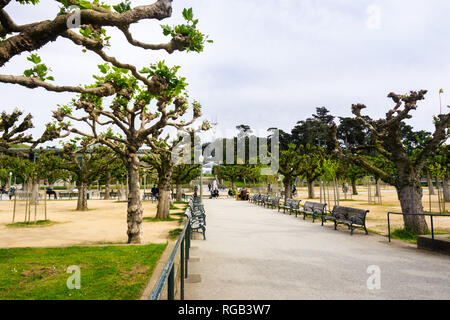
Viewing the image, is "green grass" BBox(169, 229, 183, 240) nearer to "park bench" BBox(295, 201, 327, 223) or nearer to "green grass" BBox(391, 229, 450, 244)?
"park bench" BBox(295, 201, 327, 223)

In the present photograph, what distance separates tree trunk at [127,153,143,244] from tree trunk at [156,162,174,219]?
5647 mm

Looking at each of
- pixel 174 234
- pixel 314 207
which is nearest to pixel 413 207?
pixel 314 207

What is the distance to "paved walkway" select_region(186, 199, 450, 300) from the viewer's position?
4465mm

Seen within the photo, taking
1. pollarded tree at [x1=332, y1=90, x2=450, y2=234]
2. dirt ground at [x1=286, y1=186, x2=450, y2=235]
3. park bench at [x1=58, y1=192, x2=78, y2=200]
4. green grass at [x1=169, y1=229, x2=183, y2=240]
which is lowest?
green grass at [x1=169, y1=229, x2=183, y2=240]

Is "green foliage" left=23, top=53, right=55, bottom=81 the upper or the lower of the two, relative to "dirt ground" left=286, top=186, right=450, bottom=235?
upper

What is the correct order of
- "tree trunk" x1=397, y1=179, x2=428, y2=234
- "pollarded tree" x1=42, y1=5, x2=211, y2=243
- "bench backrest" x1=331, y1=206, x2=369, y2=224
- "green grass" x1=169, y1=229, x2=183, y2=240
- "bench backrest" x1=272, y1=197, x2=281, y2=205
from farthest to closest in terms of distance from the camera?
"bench backrest" x1=272, y1=197, x2=281, y2=205
"bench backrest" x1=331, y1=206, x2=369, y2=224
"green grass" x1=169, y1=229, x2=183, y2=240
"tree trunk" x1=397, y1=179, x2=428, y2=234
"pollarded tree" x1=42, y1=5, x2=211, y2=243

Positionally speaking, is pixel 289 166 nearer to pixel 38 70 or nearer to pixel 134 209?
pixel 134 209

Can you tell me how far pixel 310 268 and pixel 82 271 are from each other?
4414 millimetres

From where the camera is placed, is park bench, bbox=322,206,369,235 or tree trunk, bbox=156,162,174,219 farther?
tree trunk, bbox=156,162,174,219

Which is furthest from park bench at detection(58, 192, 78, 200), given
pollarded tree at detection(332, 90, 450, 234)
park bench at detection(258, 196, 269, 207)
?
pollarded tree at detection(332, 90, 450, 234)

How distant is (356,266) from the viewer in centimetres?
594

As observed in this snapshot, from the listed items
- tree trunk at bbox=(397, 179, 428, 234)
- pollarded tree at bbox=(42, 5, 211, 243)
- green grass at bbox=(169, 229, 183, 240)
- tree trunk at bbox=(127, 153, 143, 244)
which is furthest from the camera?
green grass at bbox=(169, 229, 183, 240)
